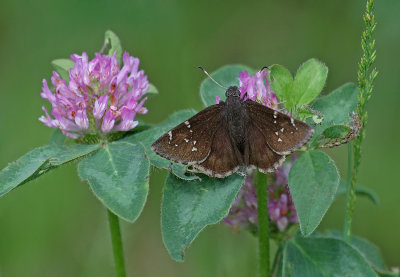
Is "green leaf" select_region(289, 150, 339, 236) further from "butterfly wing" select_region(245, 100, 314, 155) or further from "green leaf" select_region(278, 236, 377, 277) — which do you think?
"green leaf" select_region(278, 236, 377, 277)

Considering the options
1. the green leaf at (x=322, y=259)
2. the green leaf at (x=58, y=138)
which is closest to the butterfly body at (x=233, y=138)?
the green leaf at (x=322, y=259)

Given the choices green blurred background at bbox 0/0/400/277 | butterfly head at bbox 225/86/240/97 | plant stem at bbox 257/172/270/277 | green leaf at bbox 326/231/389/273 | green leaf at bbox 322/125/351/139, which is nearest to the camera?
green leaf at bbox 322/125/351/139

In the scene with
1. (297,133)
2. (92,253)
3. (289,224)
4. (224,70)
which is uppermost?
(224,70)

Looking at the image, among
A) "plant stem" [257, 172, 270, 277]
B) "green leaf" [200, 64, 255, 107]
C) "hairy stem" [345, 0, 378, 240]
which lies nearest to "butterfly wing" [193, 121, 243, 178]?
"plant stem" [257, 172, 270, 277]

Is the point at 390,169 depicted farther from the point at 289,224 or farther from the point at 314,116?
the point at 314,116

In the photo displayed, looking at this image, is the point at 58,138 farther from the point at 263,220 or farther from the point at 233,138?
the point at 263,220

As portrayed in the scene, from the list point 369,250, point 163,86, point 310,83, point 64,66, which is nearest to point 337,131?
point 310,83

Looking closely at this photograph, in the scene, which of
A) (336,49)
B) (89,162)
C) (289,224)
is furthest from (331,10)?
(89,162)

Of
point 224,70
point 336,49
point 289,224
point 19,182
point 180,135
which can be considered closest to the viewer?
point 19,182
